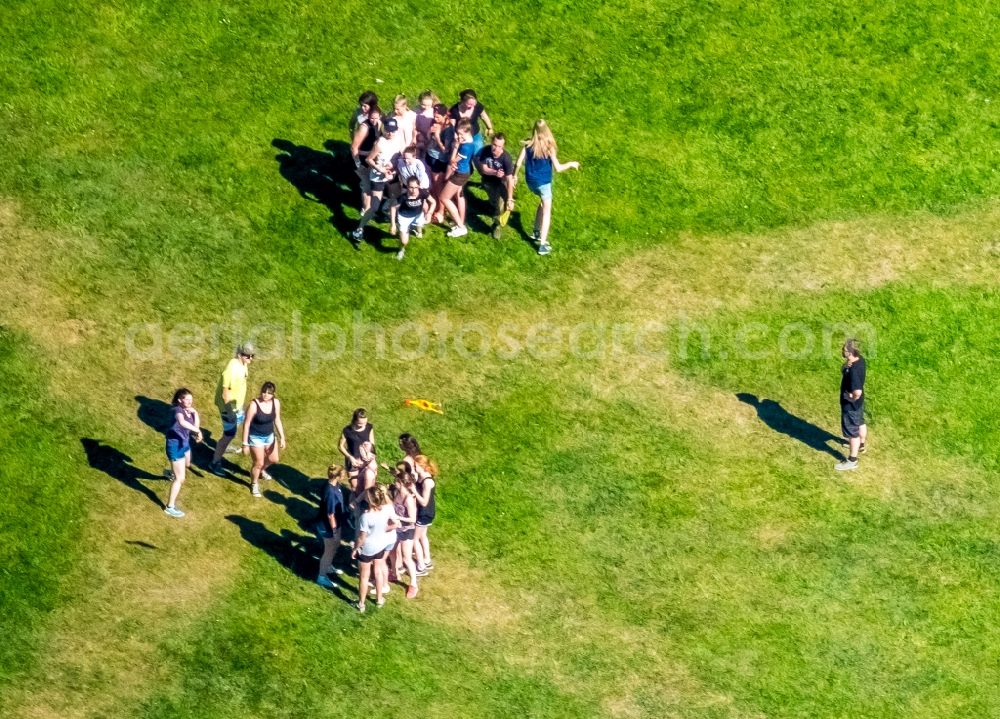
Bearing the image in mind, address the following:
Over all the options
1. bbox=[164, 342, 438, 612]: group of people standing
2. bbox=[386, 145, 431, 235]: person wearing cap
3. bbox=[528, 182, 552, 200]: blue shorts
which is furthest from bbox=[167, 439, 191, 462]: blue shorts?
bbox=[528, 182, 552, 200]: blue shorts

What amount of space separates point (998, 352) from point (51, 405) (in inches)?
600

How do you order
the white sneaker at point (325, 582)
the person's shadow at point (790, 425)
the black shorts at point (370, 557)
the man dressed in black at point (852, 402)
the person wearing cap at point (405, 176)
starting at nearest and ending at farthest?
the black shorts at point (370, 557) < the white sneaker at point (325, 582) < the man dressed in black at point (852, 402) < the person's shadow at point (790, 425) < the person wearing cap at point (405, 176)

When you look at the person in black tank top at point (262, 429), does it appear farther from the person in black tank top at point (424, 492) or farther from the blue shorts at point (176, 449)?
the person in black tank top at point (424, 492)

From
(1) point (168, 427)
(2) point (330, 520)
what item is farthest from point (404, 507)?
(1) point (168, 427)

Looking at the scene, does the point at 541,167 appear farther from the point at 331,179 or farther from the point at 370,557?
the point at 370,557

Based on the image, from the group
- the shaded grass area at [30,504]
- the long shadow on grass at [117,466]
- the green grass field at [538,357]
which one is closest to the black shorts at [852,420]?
the green grass field at [538,357]

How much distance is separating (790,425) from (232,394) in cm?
877

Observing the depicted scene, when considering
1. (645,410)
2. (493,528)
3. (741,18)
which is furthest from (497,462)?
(741,18)

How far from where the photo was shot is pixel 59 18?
26.7 m

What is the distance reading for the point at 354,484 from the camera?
2012 cm

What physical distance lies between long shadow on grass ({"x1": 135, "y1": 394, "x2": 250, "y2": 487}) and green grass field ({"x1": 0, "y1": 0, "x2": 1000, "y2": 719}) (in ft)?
0.26

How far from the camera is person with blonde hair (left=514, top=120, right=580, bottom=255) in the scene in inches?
944

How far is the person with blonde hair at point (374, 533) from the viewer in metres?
19.2

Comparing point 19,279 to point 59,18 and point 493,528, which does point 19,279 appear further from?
point 493,528
